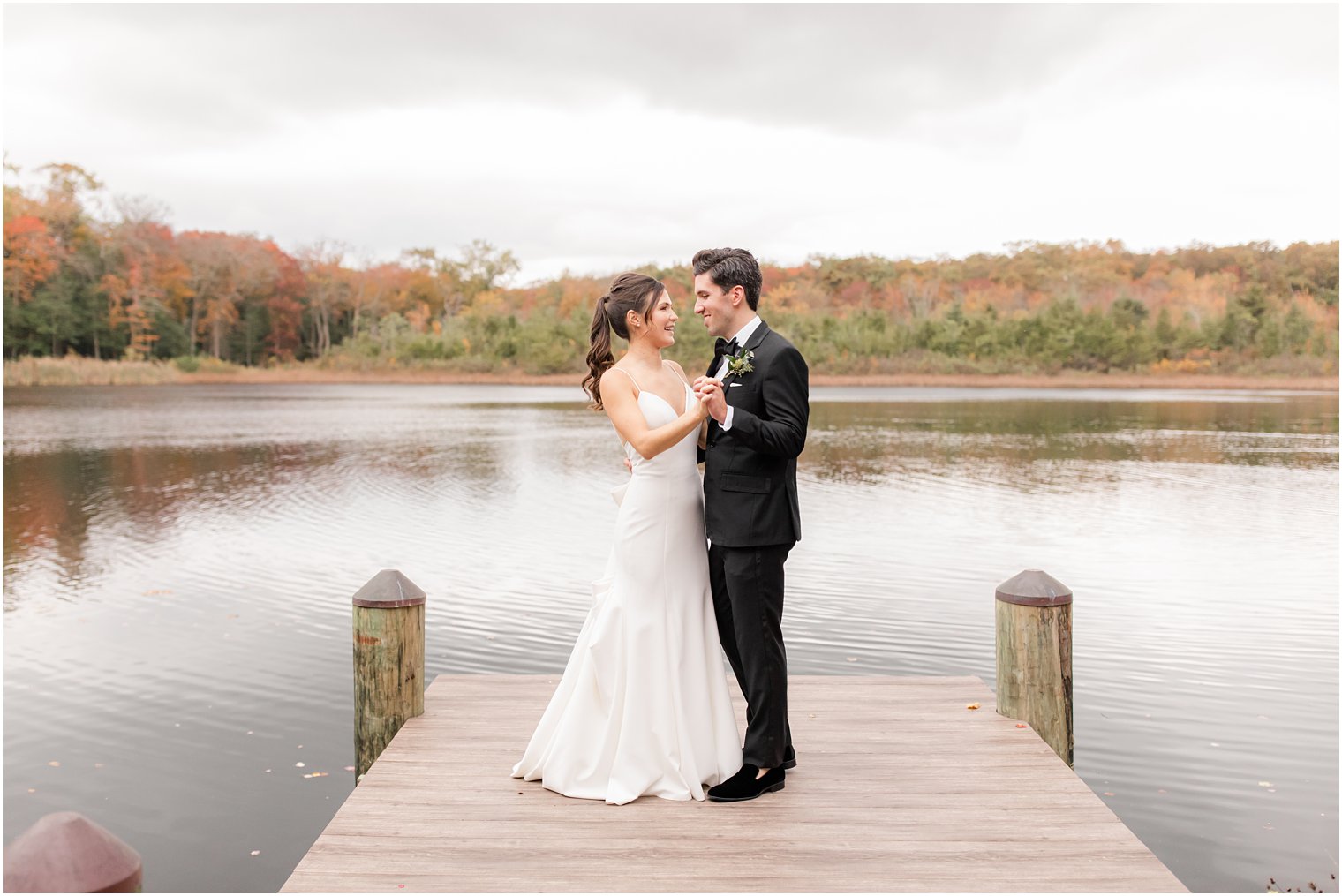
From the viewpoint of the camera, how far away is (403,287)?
7319 centimetres

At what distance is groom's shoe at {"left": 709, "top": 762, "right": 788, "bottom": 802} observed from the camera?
4148 millimetres

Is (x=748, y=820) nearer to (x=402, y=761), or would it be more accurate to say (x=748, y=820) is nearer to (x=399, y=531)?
(x=402, y=761)

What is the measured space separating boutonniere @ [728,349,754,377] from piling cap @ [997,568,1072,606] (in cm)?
171

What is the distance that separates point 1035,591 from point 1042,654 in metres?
0.28

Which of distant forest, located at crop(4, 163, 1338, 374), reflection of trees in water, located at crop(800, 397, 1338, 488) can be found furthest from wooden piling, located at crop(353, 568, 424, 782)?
distant forest, located at crop(4, 163, 1338, 374)

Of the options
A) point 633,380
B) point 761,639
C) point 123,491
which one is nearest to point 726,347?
point 633,380

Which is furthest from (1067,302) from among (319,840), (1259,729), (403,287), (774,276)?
(319,840)

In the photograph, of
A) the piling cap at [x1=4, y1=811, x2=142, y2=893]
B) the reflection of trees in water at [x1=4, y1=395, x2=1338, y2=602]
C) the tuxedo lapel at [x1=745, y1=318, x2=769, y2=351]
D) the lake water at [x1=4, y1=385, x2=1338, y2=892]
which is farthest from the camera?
the reflection of trees in water at [x1=4, y1=395, x2=1338, y2=602]

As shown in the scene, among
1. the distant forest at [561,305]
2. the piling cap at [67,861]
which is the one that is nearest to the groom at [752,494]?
the piling cap at [67,861]

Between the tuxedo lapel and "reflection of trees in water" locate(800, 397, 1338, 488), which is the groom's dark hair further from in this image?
"reflection of trees in water" locate(800, 397, 1338, 488)

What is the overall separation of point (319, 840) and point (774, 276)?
71.3m

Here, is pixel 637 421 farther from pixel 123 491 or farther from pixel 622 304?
pixel 123 491

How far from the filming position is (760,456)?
409 centimetres

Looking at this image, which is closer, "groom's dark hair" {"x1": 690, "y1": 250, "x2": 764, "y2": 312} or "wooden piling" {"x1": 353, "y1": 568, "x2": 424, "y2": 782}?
"groom's dark hair" {"x1": 690, "y1": 250, "x2": 764, "y2": 312}
